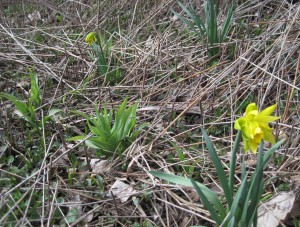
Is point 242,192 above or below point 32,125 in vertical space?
above

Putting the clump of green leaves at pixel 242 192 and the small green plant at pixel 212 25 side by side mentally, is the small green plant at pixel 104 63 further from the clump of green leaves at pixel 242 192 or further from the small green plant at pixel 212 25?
the clump of green leaves at pixel 242 192

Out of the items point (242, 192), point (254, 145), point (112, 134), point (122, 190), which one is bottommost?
point (122, 190)

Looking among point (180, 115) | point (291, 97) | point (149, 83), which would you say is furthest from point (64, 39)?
point (291, 97)

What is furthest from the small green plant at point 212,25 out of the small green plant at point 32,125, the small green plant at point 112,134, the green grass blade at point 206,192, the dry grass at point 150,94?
the green grass blade at point 206,192

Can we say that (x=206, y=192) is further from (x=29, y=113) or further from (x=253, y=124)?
(x=29, y=113)

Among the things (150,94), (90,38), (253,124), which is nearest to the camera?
(253,124)

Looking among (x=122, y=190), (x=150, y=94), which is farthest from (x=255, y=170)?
(x=150, y=94)
